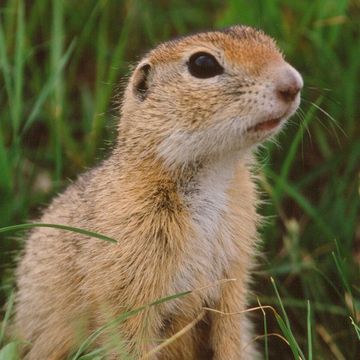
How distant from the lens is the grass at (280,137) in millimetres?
5395

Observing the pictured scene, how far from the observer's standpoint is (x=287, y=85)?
4039mm

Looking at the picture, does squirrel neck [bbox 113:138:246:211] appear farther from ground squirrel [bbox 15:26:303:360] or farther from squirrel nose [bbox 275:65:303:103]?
squirrel nose [bbox 275:65:303:103]

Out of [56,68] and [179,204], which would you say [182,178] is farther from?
[56,68]

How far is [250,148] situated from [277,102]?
0.33 meters

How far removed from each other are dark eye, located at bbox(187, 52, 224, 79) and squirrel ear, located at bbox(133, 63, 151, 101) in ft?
1.02

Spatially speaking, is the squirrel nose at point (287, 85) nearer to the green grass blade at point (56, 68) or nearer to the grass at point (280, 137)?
the grass at point (280, 137)

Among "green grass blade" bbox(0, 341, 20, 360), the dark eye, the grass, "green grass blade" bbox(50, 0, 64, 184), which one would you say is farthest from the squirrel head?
"green grass blade" bbox(50, 0, 64, 184)

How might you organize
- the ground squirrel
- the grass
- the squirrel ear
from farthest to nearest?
the grass → the squirrel ear → the ground squirrel

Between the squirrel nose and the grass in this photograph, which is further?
the grass

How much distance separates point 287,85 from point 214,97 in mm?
329

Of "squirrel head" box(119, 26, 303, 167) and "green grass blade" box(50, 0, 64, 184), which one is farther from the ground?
"squirrel head" box(119, 26, 303, 167)

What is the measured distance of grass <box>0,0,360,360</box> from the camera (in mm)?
5395

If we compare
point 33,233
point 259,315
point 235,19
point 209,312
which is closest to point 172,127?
point 209,312

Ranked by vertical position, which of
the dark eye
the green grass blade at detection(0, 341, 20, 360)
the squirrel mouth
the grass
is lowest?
the green grass blade at detection(0, 341, 20, 360)
